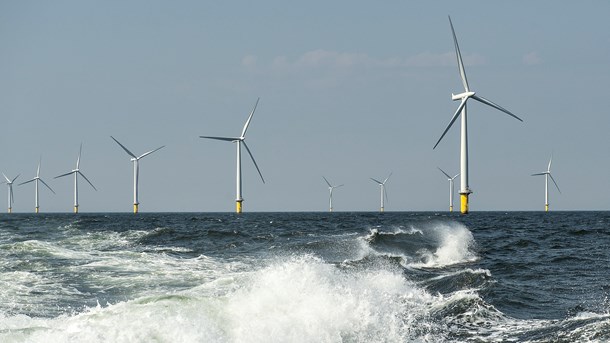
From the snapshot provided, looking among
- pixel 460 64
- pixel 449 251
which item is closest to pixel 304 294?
pixel 449 251

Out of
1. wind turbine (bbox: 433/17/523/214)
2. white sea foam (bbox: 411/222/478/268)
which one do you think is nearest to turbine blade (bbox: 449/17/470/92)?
wind turbine (bbox: 433/17/523/214)

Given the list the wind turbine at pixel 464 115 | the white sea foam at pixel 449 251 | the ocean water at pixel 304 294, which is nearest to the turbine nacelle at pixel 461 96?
the wind turbine at pixel 464 115

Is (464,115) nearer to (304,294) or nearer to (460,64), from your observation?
(460,64)

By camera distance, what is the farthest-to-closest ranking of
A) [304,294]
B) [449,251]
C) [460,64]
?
1. [460,64]
2. [449,251]
3. [304,294]

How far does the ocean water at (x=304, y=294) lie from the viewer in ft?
46.7

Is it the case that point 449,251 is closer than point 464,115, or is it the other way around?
point 449,251

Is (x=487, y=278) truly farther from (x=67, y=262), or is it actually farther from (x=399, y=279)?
(x=67, y=262)

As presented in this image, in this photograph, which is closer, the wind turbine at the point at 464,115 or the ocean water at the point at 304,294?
the ocean water at the point at 304,294

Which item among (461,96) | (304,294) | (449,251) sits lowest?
(449,251)

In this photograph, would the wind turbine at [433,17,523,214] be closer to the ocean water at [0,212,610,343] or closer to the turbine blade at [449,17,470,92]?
the turbine blade at [449,17,470,92]

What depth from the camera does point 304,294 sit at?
54.6ft

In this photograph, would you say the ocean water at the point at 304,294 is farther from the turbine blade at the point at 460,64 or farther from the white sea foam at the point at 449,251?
the turbine blade at the point at 460,64

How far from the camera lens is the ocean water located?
46.7 ft

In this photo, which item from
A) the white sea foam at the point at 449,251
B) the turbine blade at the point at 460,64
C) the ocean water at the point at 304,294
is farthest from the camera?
the turbine blade at the point at 460,64
